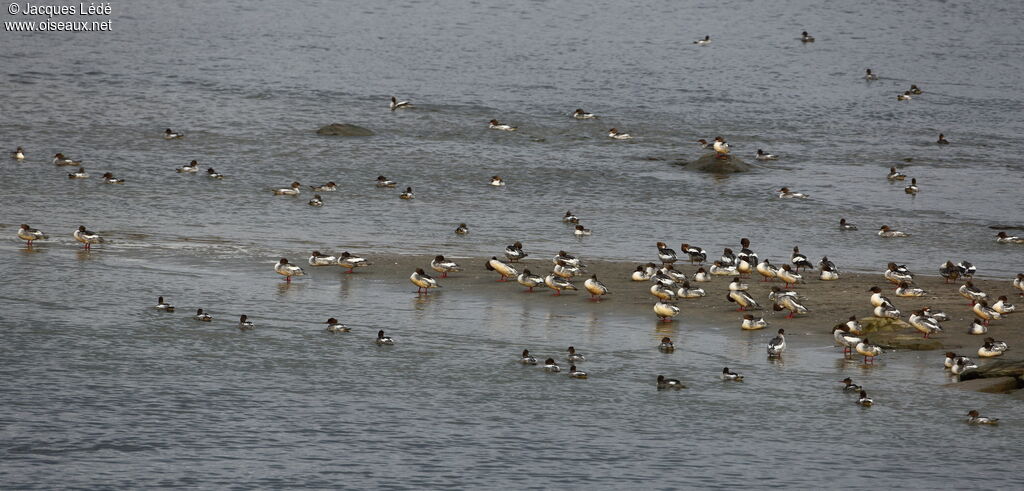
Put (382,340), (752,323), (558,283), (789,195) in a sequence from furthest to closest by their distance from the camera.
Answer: (789,195) < (558,283) < (752,323) < (382,340)

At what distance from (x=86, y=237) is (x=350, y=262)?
20.9ft

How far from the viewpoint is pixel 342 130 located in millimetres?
52625

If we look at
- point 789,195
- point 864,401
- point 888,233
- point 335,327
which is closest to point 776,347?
point 864,401

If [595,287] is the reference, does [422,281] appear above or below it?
above

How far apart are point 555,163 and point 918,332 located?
79.2ft

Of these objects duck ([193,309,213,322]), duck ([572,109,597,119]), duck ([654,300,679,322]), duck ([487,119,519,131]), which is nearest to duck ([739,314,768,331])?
duck ([654,300,679,322])

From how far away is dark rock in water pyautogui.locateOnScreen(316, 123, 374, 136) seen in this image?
172ft

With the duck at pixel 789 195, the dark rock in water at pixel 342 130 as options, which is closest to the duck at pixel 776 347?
the duck at pixel 789 195

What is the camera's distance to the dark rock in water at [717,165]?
157ft

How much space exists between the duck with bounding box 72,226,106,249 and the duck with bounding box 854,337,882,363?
57.5 feet

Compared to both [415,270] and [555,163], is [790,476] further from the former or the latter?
[555,163]

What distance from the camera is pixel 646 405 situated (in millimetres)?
21344

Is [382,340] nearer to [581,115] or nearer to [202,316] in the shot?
[202,316]

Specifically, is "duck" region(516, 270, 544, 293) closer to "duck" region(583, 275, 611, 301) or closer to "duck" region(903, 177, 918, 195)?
"duck" region(583, 275, 611, 301)
